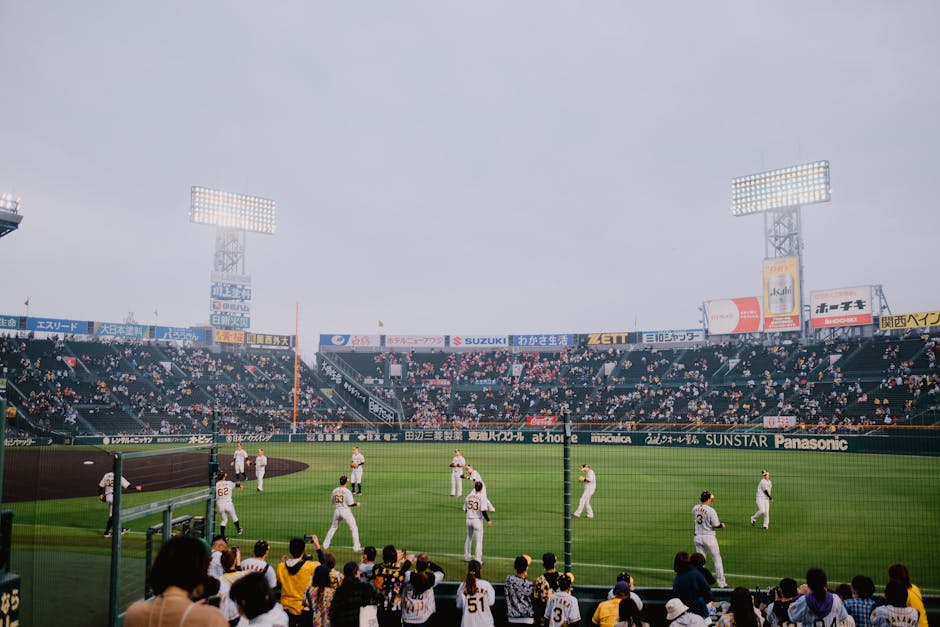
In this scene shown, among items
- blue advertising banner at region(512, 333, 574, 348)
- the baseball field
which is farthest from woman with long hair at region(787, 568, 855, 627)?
blue advertising banner at region(512, 333, 574, 348)

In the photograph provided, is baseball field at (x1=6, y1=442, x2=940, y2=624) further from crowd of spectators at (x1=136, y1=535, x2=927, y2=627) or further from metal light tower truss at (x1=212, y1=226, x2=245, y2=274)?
metal light tower truss at (x1=212, y1=226, x2=245, y2=274)

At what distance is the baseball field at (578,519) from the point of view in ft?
44.9

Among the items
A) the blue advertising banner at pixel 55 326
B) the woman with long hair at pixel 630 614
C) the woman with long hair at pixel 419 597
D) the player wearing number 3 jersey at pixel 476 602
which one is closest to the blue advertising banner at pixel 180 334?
the blue advertising banner at pixel 55 326

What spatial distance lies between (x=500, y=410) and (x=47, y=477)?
39.8 m

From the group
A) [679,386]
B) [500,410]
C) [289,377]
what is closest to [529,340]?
[500,410]

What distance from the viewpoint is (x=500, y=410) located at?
62.7 metres

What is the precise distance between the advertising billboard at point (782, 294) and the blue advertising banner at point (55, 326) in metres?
62.6

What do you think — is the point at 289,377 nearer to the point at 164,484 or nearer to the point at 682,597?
the point at 164,484

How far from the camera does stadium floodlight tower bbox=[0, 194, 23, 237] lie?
31872 mm

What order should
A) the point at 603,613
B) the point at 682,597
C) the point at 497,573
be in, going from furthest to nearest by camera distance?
the point at 497,573 → the point at 682,597 → the point at 603,613

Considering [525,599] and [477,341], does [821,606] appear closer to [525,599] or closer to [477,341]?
[525,599]

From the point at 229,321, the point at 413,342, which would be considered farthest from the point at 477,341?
the point at 229,321

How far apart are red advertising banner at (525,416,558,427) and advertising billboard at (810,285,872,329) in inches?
976

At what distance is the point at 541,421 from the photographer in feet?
184
